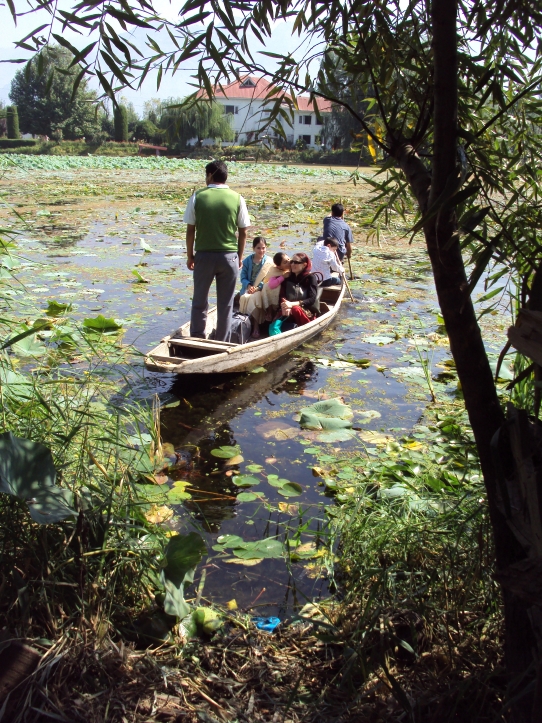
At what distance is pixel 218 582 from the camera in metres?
3.65

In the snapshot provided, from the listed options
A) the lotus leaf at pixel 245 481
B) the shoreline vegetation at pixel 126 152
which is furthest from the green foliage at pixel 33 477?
the shoreline vegetation at pixel 126 152

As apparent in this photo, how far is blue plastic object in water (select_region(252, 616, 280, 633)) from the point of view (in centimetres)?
311

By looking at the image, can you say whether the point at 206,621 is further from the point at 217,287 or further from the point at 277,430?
the point at 217,287

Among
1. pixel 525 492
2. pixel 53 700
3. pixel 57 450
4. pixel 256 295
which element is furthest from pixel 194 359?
pixel 525 492

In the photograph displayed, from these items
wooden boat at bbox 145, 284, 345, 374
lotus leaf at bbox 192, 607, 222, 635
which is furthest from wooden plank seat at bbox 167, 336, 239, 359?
lotus leaf at bbox 192, 607, 222, 635

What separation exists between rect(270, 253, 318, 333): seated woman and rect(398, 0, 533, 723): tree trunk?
18.7 ft

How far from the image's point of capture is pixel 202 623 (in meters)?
2.93

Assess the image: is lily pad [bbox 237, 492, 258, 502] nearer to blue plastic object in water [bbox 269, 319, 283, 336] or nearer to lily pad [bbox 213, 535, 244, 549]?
lily pad [bbox 213, 535, 244, 549]

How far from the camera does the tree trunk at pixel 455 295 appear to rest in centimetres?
194

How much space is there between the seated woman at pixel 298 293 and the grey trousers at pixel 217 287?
43.3 inches

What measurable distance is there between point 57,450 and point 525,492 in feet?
6.68

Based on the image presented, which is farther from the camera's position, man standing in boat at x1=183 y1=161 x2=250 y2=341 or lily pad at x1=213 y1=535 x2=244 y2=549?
man standing in boat at x1=183 y1=161 x2=250 y2=341

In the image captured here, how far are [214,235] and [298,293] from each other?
1.98 meters

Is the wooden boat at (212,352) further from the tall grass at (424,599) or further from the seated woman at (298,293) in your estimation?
the tall grass at (424,599)
